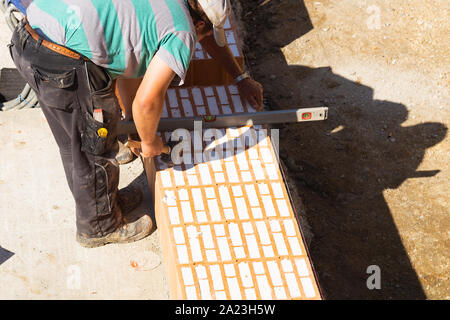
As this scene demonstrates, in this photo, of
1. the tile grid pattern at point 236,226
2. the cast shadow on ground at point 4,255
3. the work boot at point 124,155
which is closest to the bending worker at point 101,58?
the tile grid pattern at point 236,226

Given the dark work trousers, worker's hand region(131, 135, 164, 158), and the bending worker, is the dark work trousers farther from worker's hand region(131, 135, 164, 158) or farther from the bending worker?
worker's hand region(131, 135, 164, 158)

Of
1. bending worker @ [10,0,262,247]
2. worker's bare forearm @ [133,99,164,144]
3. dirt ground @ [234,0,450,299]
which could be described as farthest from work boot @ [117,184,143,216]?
dirt ground @ [234,0,450,299]

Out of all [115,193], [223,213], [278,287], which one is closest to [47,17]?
[115,193]

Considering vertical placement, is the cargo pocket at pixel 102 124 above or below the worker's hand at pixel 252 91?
above

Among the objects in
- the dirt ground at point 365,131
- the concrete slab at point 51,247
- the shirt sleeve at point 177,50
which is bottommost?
the dirt ground at point 365,131

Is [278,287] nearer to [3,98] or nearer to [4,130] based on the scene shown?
[4,130]

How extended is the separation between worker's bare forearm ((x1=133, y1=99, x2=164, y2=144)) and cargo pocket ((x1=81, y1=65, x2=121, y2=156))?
0.85 ft

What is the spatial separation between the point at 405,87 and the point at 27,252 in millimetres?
4363

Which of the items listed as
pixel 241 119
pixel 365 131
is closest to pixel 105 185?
pixel 241 119

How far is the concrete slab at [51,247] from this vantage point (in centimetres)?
442

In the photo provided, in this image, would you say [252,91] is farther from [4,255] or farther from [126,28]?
[4,255]

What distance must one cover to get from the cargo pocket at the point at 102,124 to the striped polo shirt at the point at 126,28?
0.28 metres

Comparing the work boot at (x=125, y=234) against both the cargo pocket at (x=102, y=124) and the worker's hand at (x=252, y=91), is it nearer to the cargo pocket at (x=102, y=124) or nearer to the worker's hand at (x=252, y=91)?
the cargo pocket at (x=102, y=124)

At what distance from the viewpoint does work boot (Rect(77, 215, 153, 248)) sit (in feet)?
15.1
